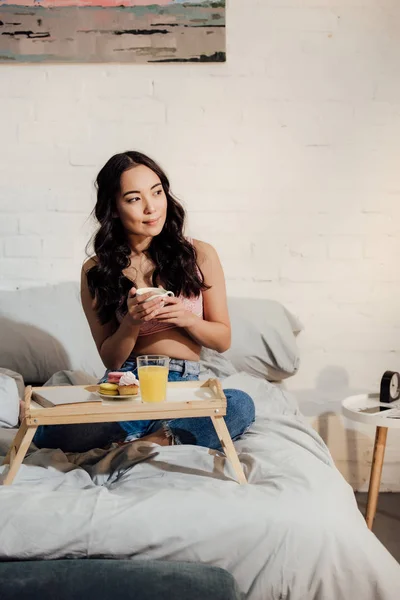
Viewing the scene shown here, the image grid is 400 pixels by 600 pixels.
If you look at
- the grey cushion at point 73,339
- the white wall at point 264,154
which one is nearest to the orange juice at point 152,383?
the grey cushion at point 73,339

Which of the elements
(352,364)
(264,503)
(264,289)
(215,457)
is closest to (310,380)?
(352,364)

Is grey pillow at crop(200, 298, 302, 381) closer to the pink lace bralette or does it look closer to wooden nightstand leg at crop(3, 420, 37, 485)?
the pink lace bralette

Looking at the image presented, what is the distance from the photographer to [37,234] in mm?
2705

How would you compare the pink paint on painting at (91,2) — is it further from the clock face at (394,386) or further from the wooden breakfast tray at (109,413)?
the wooden breakfast tray at (109,413)

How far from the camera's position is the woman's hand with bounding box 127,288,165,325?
1.61 meters

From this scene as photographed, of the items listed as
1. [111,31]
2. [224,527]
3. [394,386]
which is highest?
[111,31]

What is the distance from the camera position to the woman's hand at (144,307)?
161 cm

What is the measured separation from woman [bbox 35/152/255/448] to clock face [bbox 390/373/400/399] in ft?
2.47

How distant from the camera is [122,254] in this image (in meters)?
1.98

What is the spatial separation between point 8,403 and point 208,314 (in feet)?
1.88

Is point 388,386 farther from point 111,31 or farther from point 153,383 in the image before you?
point 111,31

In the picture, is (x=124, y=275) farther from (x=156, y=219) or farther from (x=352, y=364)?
(x=352, y=364)

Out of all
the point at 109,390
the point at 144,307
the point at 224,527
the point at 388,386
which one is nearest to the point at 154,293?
the point at 144,307

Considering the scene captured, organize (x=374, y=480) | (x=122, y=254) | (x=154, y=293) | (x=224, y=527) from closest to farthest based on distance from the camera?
(x=224, y=527)
(x=154, y=293)
(x=122, y=254)
(x=374, y=480)
